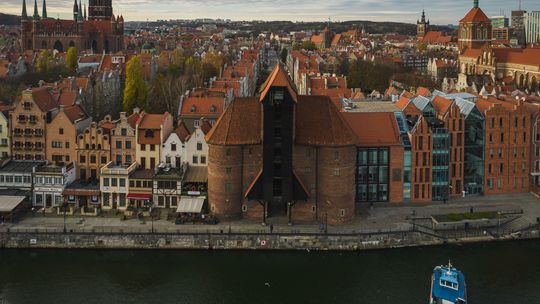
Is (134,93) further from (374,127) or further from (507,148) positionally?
(507,148)

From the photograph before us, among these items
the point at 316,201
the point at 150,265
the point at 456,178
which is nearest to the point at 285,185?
the point at 316,201

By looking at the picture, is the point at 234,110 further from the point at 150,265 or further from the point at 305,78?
the point at 305,78

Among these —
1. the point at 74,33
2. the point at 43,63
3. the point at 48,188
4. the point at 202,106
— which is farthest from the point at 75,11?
the point at 48,188

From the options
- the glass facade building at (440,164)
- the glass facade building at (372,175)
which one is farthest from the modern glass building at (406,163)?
the glass facade building at (440,164)

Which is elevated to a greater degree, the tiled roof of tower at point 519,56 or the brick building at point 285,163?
the tiled roof of tower at point 519,56

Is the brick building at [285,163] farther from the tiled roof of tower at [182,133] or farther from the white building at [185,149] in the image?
the tiled roof of tower at [182,133]

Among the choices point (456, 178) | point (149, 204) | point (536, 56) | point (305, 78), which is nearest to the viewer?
point (149, 204)

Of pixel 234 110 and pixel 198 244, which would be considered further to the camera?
pixel 234 110

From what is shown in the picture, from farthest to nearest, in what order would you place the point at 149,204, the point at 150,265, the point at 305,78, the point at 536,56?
the point at 536,56
the point at 305,78
the point at 149,204
the point at 150,265
